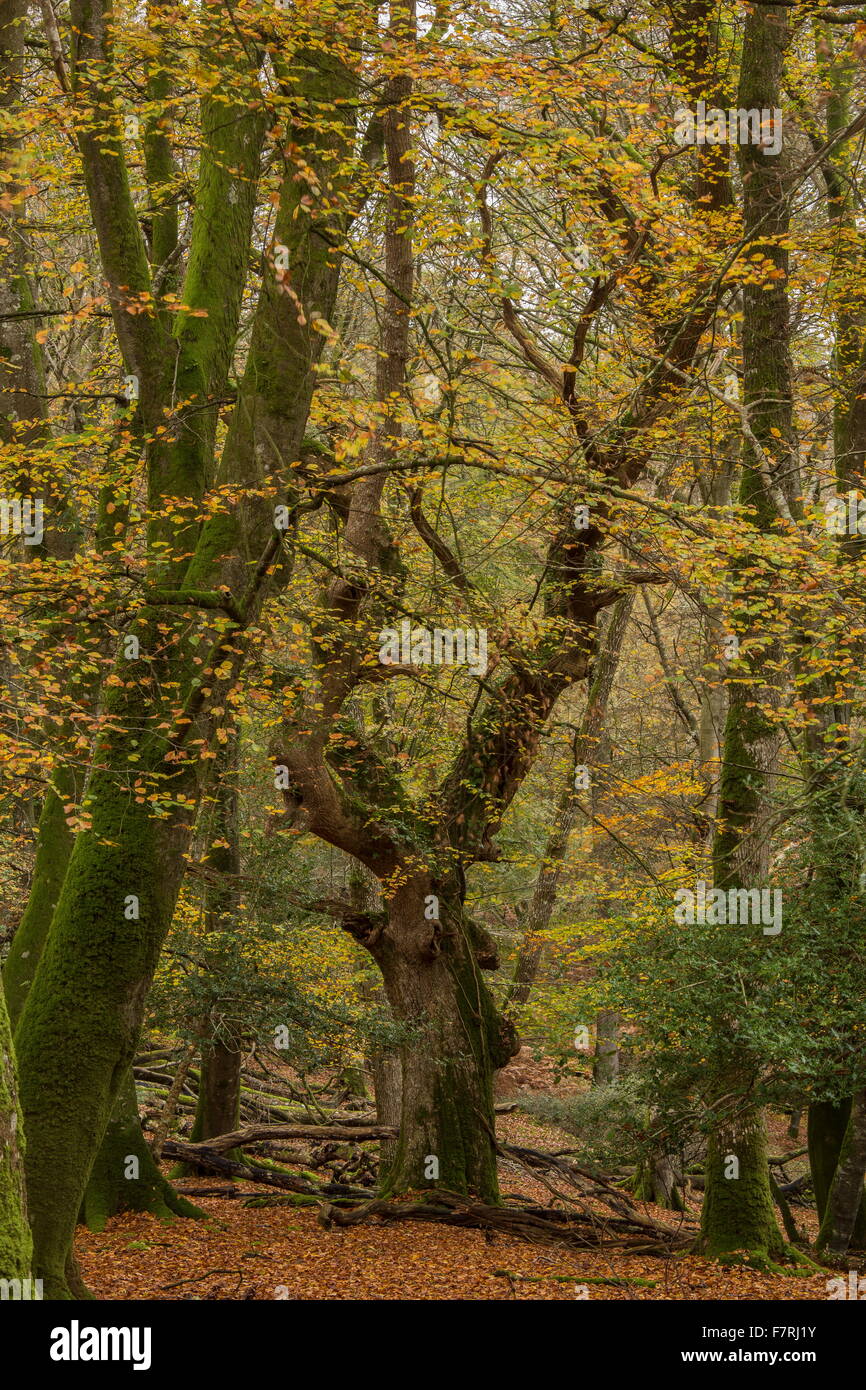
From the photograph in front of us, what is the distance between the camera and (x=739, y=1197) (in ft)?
27.8

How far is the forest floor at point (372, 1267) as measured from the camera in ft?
23.6

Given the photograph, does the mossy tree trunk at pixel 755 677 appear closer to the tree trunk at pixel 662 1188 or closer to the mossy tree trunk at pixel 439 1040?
the mossy tree trunk at pixel 439 1040

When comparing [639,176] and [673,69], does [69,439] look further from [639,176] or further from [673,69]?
[673,69]

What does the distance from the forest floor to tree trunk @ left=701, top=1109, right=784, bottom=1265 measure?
26 cm

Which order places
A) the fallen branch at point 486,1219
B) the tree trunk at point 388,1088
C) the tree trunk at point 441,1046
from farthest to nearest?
1. the tree trunk at point 388,1088
2. the tree trunk at point 441,1046
3. the fallen branch at point 486,1219

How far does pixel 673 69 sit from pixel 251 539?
699 centimetres

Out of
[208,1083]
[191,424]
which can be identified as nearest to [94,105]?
[191,424]

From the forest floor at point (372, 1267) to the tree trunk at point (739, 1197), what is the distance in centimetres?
26

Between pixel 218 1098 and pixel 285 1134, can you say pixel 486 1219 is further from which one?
pixel 218 1098

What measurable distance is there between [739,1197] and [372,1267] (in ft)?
9.43

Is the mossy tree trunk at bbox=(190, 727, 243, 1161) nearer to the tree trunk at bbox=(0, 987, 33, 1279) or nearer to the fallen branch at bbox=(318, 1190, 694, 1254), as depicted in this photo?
the fallen branch at bbox=(318, 1190, 694, 1254)

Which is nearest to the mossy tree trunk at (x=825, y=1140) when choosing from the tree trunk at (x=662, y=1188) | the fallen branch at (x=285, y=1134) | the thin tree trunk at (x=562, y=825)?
the tree trunk at (x=662, y=1188)

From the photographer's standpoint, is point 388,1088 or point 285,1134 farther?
point 388,1088

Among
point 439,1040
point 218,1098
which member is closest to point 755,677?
point 439,1040
